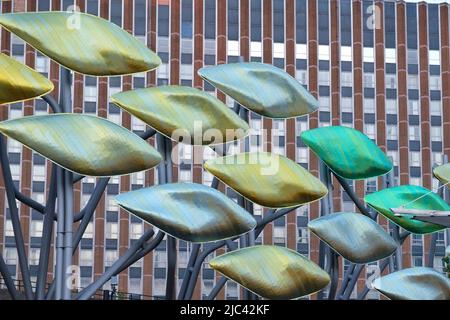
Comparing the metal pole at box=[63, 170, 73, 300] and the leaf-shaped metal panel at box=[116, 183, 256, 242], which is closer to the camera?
the metal pole at box=[63, 170, 73, 300]

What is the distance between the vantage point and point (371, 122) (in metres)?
74.7

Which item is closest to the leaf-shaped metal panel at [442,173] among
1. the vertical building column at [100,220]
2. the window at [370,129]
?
the vertical building column at [100,220]

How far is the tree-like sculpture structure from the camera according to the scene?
28609mm

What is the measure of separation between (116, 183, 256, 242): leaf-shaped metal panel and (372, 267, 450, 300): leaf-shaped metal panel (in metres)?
5.35

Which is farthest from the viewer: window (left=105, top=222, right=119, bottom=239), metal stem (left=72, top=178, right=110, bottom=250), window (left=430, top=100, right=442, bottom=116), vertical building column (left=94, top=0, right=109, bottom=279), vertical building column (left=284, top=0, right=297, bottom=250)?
window (left=430, top=100, right=442, bottom=116)

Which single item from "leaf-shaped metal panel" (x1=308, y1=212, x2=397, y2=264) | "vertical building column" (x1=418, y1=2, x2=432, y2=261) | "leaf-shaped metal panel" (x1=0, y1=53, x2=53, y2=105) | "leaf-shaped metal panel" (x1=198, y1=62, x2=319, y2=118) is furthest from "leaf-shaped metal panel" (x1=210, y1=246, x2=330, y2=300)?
"vertical building column" (x1=418, y1=2, x2=432, y2=261)

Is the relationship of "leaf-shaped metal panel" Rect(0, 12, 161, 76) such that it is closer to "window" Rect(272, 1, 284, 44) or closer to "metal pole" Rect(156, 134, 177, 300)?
"metal pole" Rect(156, 134, 177, 300)

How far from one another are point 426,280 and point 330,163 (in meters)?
4.49

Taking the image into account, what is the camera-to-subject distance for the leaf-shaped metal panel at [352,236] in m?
32.4

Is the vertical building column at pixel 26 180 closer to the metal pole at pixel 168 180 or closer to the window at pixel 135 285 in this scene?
the window at pixel 135 285

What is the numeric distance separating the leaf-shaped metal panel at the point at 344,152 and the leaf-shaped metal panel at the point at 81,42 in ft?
21.2

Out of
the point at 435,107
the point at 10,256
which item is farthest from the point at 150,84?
the point at 435,107
